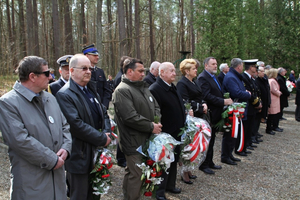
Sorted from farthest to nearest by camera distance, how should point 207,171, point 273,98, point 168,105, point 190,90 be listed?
point 273,98
point 207,171
point 190,90
point 168,105

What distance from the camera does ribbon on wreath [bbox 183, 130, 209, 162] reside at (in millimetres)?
4117

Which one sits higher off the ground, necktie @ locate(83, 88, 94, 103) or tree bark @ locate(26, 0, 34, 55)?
tree bark @ locate(26, 0, 34, 55)

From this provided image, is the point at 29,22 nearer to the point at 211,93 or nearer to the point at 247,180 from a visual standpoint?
the point at 211,93

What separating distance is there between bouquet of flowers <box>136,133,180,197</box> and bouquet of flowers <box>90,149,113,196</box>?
1.46 ft

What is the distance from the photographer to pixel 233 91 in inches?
233

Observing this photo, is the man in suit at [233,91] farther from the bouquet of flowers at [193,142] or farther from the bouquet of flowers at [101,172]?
the bouquet of flowers at [101,172]

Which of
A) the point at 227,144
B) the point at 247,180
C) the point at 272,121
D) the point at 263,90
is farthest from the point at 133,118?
the point at 272,121

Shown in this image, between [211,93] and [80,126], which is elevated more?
[211,93]

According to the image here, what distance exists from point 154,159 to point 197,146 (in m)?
1.03

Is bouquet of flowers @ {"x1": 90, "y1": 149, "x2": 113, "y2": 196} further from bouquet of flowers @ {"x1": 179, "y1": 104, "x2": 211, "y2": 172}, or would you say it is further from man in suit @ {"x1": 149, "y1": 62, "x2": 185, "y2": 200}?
bouquet of flowers @ {"x1": 179, "y1": 104, "x2": 211, "y2": 172}

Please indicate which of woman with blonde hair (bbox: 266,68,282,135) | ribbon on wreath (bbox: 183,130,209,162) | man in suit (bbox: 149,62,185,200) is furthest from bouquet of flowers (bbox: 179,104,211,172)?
woman with blonde hair (bbox: 266,68,282,135)

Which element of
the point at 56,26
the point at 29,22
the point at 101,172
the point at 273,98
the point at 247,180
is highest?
the point at 29,22

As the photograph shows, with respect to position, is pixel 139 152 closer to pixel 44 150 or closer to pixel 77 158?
pixel 77 158

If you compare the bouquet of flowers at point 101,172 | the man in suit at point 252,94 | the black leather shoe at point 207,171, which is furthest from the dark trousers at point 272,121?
the bouquet of flowers at point 101,172
